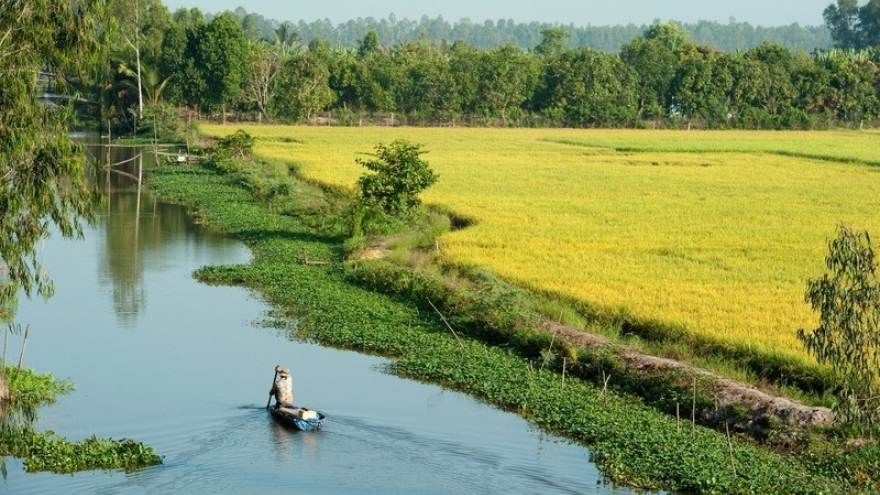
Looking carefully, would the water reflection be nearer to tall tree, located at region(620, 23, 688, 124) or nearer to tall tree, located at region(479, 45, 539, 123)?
tall tree, located at region(479, 45, 539, 123)

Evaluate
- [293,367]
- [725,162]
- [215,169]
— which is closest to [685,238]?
[293,367]

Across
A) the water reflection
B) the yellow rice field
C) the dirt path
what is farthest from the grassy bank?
the yellow rice field

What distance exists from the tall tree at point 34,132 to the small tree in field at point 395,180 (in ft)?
52.2

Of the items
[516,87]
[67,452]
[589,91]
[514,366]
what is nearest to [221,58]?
[516,87]

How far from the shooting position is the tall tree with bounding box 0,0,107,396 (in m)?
16.5

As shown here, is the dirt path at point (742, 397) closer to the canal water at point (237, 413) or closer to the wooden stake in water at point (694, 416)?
the wooden stake in water at point (694, 416)

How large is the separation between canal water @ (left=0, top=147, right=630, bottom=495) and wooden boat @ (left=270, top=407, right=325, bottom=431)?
0.13 metres

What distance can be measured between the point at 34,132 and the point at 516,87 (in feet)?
273

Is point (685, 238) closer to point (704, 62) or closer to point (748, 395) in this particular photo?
point (748, 395)

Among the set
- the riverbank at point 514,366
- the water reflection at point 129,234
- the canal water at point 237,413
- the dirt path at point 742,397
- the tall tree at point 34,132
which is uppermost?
the tall tree at point 34,132

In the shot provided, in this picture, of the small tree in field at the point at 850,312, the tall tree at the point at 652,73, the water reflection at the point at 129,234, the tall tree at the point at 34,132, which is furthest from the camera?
the tall tree at the point at 652,73

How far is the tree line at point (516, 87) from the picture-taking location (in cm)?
8875

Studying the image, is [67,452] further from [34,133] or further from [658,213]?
[658,213]

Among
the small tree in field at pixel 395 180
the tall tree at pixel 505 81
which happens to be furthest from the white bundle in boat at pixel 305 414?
the tall tree at pixel 505 81
